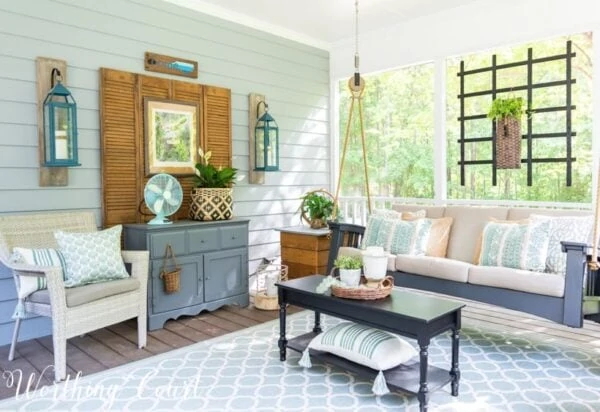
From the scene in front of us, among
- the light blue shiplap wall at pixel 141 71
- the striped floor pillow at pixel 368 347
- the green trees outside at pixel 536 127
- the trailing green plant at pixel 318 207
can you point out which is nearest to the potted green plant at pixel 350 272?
the striped floor pillow at pixel 368 347

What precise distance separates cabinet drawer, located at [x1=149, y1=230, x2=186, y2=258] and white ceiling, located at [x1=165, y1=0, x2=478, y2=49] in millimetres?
2215

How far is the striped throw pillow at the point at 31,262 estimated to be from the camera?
3.19m

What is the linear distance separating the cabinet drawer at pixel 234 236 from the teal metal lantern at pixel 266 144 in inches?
34.0

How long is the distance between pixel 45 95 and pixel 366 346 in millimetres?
3032

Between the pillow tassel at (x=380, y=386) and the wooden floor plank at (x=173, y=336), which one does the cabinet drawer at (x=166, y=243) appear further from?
the pillow tassel at (x=380, y=386)

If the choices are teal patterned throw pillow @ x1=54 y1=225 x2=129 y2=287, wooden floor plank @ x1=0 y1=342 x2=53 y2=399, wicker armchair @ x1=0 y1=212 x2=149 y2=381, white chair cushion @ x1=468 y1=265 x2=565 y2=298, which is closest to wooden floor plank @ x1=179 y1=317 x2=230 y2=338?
wicker armchair @ x1=0 y1=212 x2=149 y2=381

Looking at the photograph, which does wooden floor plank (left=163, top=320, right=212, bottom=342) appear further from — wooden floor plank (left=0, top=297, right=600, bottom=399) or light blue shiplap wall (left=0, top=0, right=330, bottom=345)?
light blue shiplap wall (left=0, top=0, right=330, bottom=345)

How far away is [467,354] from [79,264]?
8.96 ft

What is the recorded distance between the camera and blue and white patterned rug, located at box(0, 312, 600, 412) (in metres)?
2.62

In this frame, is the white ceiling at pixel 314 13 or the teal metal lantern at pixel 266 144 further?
the teal metal lantern at pixel 266 144

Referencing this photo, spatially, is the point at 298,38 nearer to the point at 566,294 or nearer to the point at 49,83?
the point at 49,83

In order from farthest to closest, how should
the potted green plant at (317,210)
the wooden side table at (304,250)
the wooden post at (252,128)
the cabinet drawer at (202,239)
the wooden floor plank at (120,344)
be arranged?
the potted green plant at (317,210) → the wooden post at (252,128) → the wooden side table at (304,250) → the cabinet drawer at (202,239) → the wooden floor plank at (120,344)

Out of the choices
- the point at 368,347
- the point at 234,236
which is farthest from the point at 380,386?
the point at 234,236

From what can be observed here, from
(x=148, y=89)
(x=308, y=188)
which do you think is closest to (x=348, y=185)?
(x=308, y=188)
